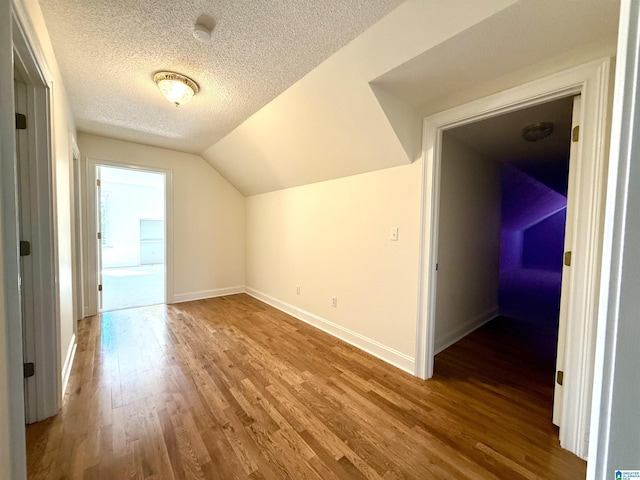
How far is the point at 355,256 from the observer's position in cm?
263

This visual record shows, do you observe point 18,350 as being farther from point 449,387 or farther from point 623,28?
point 449,387

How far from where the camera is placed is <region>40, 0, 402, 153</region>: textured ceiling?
135cm

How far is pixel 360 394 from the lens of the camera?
1815mm

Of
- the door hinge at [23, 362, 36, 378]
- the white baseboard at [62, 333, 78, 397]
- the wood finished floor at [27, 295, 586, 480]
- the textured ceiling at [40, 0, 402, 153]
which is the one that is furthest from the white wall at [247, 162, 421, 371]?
the door hinge at [23, 362, 36, 378]

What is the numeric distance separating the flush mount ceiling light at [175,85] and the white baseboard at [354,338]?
8.64 ft

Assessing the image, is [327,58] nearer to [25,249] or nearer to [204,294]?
[25,249]

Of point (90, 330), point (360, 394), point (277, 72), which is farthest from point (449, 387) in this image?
point (90, 330)

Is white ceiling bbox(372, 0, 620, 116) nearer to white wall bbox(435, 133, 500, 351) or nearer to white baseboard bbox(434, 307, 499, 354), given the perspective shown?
white wall bbox(435, 133, 500, 351)

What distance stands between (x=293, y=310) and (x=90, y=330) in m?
2.35

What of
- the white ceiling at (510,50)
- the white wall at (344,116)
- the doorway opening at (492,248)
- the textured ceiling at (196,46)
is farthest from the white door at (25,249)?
the doorway opening at (492,248)

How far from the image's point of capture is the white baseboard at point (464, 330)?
8.43 feet

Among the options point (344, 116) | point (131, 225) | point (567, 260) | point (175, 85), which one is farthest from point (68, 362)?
point (131, 225)

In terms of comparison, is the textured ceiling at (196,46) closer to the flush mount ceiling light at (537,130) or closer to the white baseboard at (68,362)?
the flush mount ceiling light at (537,130)

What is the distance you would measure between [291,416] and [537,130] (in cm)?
305
